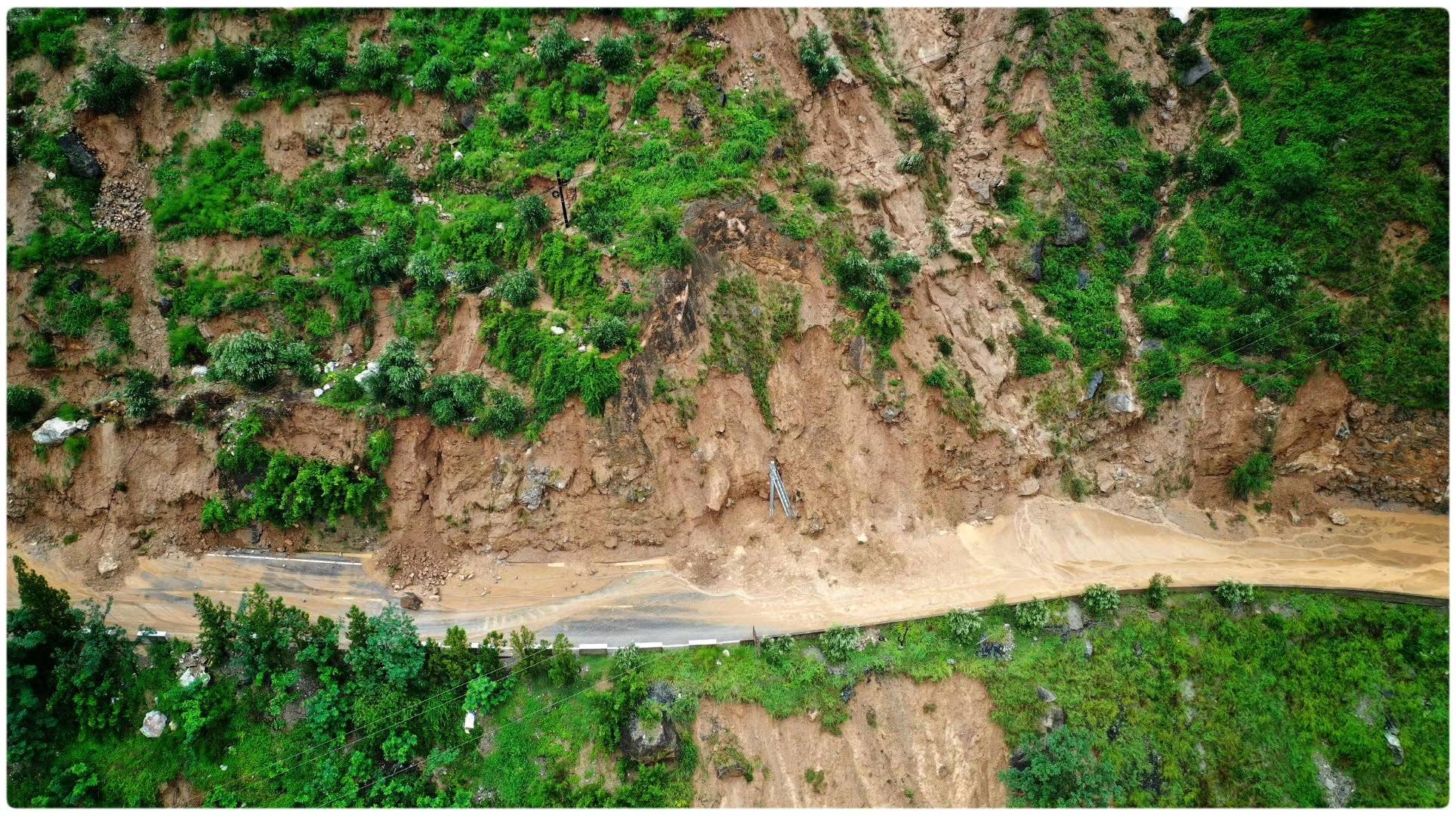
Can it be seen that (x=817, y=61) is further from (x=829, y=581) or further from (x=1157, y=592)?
(x=1157, y=592)

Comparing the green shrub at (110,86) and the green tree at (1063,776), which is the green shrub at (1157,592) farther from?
the green shrub at (110,86)

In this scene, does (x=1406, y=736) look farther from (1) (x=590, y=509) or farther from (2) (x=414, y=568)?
(2) (x=414, y=568)

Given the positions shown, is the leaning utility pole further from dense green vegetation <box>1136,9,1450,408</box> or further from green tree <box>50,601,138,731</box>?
green tree <box>50,601,138,731</box>

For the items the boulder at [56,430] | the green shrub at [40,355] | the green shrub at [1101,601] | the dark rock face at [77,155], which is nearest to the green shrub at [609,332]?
the boulder at [56,430]

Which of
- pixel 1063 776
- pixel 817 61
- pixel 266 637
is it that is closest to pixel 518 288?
pixel 266 637

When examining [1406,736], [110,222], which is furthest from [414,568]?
[1406,736]

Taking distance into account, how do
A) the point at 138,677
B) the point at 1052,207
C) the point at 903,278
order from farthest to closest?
the point at 1052,207 → the point at 903,278 → the point at 138,677
